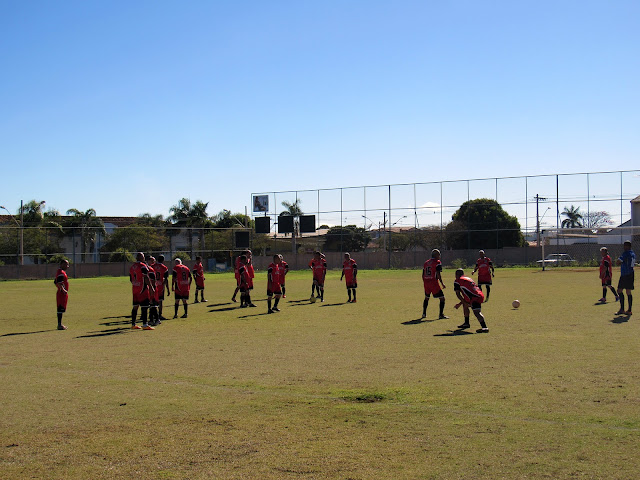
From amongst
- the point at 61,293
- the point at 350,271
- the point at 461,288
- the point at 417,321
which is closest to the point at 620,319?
the point at 461,288

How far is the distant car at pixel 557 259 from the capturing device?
188 feet

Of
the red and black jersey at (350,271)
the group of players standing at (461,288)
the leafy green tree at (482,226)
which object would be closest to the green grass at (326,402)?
the group of players standing at (461,288)

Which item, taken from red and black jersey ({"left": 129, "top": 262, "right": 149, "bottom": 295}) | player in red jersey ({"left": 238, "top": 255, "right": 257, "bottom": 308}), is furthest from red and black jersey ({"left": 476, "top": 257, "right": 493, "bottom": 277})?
red and black jersey ({"left": 129, "top": 262, "right": 149, "bottom": 295})

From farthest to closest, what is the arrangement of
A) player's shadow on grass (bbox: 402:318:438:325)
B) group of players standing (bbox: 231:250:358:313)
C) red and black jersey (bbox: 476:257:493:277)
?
1. red and black jersey (bbox: 476:257:493:277)
2. group of players standing (bbox: 231:250:358:313)
3. player's shadow on grass (bbox: 402:318:438:325)

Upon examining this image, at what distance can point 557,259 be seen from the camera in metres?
58.0

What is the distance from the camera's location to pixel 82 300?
2866 cm

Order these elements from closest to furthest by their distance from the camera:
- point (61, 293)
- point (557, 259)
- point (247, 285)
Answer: point (61, 293)
point (247, 285)
point (557, 259)

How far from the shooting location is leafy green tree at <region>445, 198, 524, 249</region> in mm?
65562

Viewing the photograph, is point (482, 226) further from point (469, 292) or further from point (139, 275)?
point (139, 275)

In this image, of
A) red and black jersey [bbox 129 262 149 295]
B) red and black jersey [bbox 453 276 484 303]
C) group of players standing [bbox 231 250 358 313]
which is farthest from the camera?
group of players standing [bbox 231 250 358 313]

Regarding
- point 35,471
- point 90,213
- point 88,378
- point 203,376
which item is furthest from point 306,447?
point 90,213

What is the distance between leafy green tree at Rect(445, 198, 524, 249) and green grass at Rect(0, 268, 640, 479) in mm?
49799

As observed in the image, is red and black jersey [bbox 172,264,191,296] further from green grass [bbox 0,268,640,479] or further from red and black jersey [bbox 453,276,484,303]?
red and black jersey [bbox 453,276,484,303]

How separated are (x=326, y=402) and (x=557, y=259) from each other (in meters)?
54.0
